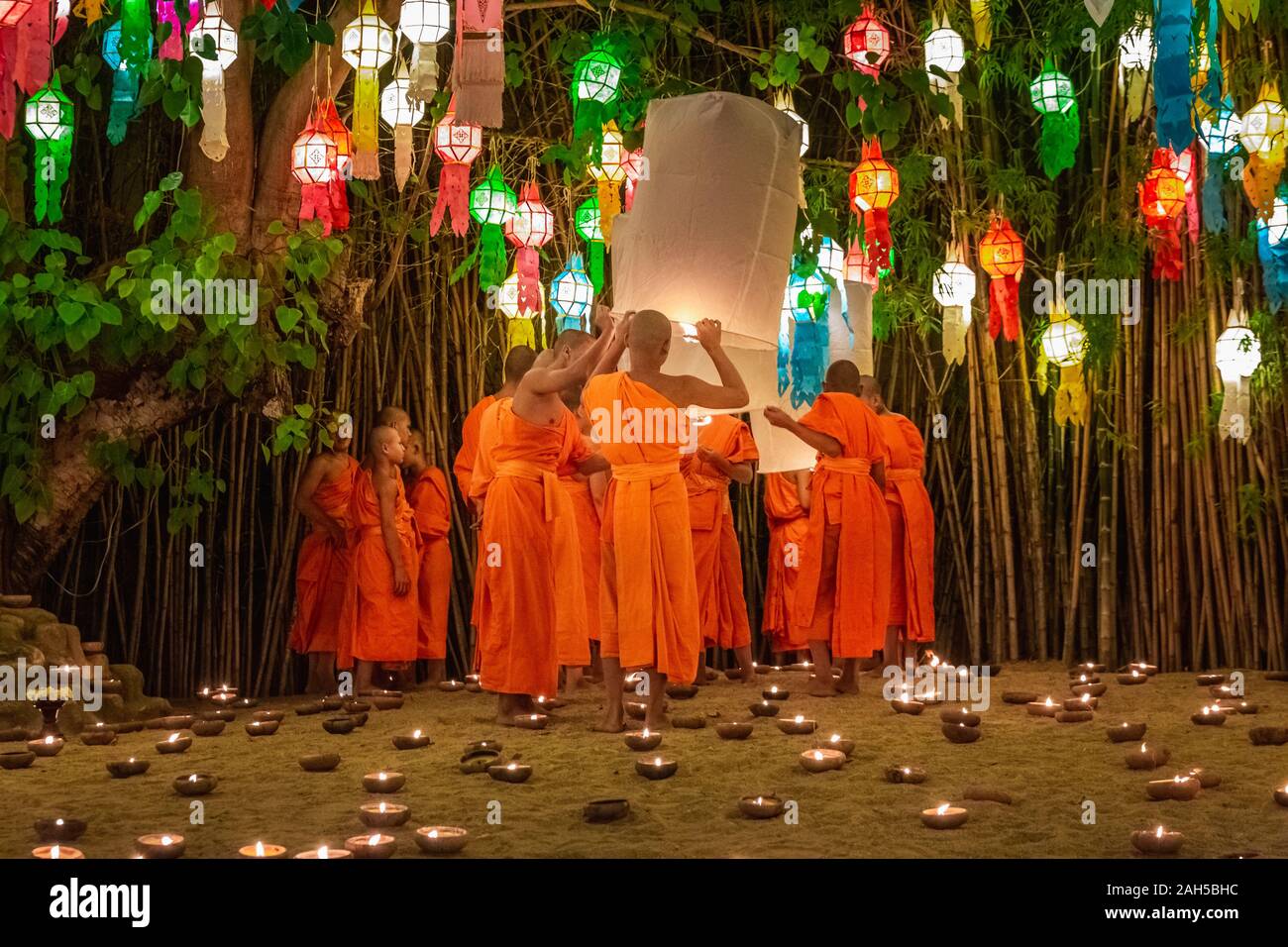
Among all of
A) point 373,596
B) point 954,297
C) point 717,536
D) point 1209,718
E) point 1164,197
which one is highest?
point 1164,197

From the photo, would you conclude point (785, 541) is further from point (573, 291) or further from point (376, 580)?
point (376, 580)

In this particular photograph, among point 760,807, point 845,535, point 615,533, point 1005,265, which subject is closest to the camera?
point 760,807

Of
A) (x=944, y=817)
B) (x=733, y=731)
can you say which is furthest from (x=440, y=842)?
(x=733, y=731)

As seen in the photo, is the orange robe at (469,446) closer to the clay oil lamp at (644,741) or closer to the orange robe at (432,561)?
the orange robe at (432,561)

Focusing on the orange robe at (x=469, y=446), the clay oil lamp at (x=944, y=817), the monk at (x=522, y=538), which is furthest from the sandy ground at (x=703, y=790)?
the orange robe at (x=469, y=446)

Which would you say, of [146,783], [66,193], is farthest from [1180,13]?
Result: [66,193]

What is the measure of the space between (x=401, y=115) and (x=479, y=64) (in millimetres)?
1028

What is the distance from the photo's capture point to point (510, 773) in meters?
4.00

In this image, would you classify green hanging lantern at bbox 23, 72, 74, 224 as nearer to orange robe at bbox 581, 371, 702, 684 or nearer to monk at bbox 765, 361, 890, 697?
orange robe at bbox 581, 371, 702, 684

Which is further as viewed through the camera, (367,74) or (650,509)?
(650,509)

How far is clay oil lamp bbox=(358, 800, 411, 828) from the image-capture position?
132 inches

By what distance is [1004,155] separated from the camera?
317 inches

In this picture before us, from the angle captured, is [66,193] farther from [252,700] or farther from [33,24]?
[33,24]

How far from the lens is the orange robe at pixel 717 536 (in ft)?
21.2
